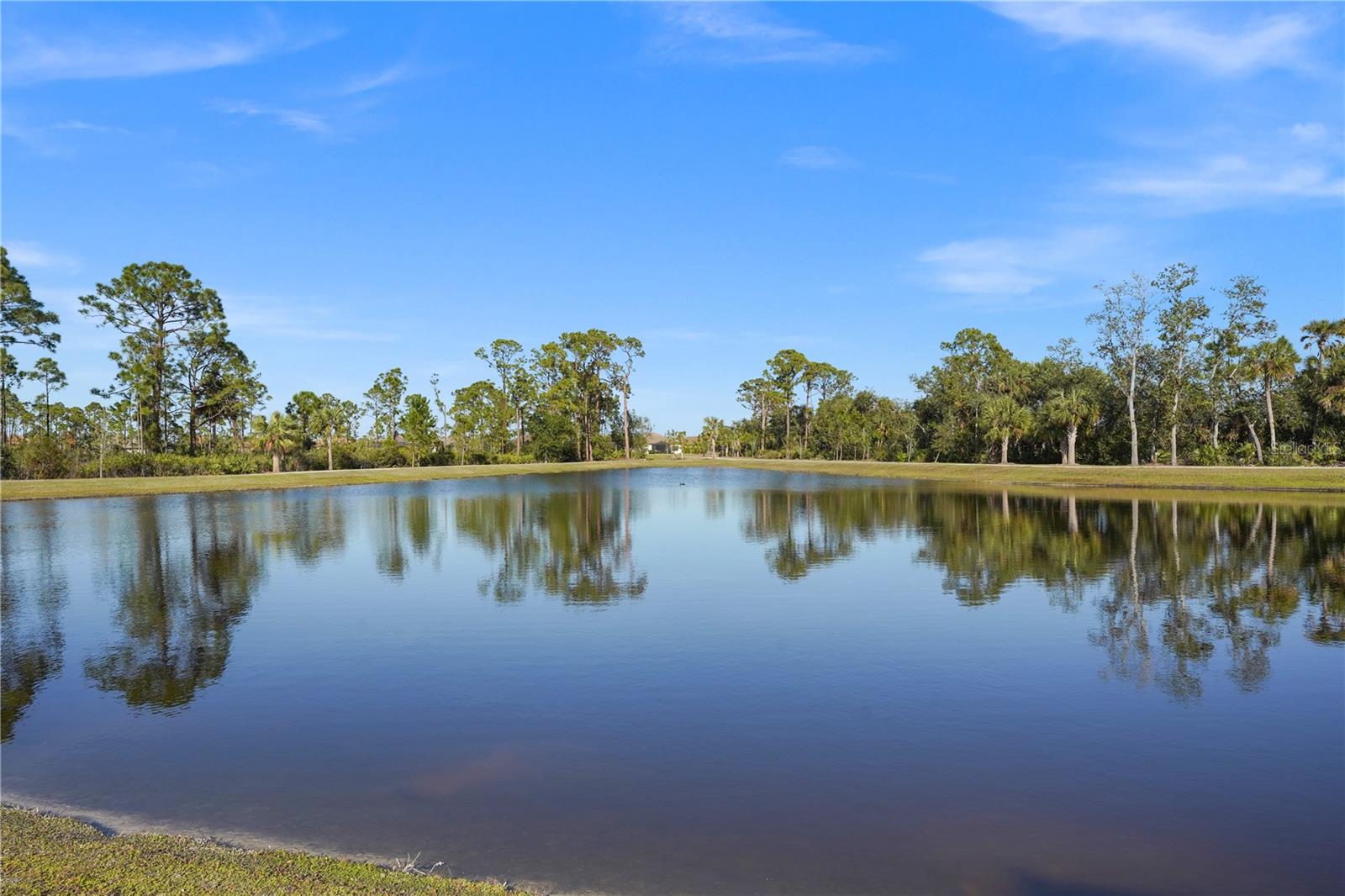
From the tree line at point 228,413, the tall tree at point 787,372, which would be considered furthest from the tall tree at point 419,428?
the tall tree at point 787,372

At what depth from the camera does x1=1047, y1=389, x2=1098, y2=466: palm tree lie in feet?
233

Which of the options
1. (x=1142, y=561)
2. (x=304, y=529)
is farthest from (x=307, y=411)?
(x=1142, y=561)

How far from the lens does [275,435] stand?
77.2 meters

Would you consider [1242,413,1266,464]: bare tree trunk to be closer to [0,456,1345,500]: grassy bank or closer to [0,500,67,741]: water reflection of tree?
[0,456,1345,500]: grassy bank

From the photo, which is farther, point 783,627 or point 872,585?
point 872,585

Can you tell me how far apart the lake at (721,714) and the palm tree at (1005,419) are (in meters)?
54.3

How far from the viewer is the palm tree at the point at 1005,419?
75938 mm

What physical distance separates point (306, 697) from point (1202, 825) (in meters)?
10.3

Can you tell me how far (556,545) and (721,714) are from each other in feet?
58.5

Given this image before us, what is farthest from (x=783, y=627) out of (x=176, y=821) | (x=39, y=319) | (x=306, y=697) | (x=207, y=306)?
(x=207, y=306)

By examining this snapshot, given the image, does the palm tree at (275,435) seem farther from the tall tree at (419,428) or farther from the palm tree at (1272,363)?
the palm tree at (1272,363)

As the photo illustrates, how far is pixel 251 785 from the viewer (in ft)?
26.0

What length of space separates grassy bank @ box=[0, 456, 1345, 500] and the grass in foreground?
5414 centimetres

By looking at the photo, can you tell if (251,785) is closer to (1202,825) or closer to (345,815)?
(345,815)
